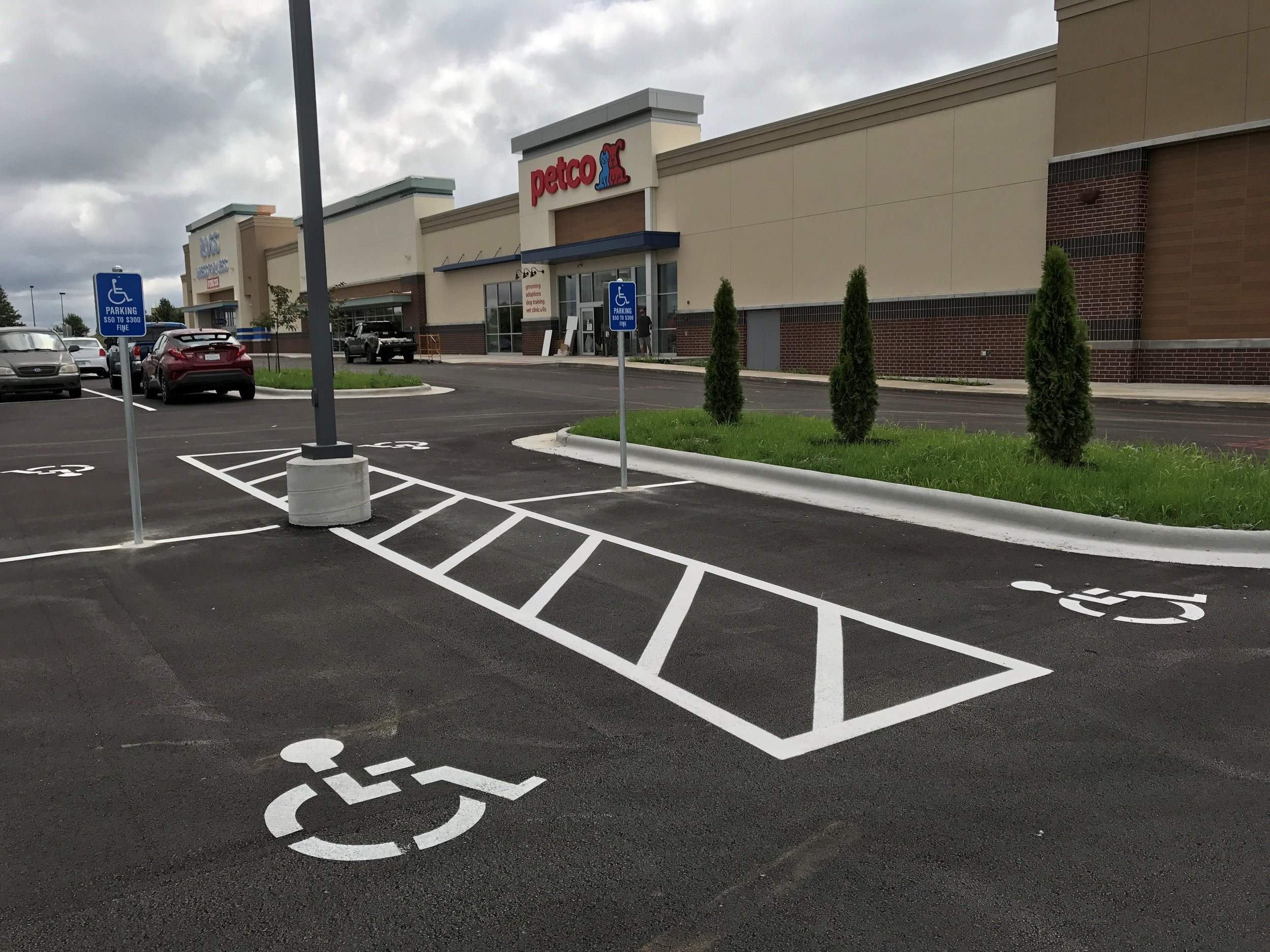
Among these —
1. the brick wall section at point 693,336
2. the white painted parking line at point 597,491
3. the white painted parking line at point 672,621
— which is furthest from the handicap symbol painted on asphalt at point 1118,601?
the brick wall section at point 693,336

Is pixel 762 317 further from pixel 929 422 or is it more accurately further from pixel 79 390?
pixel 79 390

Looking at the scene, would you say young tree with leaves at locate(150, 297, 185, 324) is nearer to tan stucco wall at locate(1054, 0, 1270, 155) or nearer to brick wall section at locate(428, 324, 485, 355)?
brick wall section at locate(428, 324, 485, 355)

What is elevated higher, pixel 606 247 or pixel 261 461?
pixel 606 247

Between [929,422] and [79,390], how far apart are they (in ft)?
74.0

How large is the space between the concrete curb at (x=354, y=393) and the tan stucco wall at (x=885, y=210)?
13.2m

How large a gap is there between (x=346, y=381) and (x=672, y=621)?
22.5 m

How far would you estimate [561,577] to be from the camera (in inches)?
299

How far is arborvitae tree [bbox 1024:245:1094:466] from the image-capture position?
33.3 feet

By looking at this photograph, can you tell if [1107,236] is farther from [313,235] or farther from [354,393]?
[313,235]

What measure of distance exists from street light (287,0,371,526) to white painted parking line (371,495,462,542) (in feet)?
1.39

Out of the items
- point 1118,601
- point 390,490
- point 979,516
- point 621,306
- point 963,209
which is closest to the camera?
point 1118,601

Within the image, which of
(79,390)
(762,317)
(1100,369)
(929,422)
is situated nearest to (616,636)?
(929,422)

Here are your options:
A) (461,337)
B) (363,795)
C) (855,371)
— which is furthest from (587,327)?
(363,795)

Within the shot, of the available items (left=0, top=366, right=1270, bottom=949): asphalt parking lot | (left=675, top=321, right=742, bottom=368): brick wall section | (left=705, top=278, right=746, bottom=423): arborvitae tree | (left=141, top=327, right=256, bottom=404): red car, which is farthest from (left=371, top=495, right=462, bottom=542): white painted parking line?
(left=675, top=321, right=742, bottom=368): brick wall section
